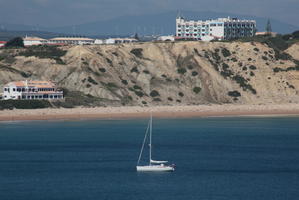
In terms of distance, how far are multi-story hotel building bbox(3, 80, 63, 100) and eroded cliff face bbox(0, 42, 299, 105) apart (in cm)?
623

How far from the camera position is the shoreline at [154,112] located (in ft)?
374

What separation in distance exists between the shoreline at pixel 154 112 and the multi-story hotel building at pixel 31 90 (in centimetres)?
607

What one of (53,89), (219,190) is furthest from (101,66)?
(219,190)

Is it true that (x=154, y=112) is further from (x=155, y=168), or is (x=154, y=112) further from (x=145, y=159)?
Answer: (x=155, y=168)

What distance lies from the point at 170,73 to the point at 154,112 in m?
19.7

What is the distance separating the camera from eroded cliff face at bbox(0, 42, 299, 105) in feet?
433

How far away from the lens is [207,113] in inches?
4966

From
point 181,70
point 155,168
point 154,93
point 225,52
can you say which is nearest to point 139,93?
point 154,93

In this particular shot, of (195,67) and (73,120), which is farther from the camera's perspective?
(195,67)

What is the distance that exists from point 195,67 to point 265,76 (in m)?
13.3

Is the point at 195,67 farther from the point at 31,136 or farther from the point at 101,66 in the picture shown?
the point at 31,136

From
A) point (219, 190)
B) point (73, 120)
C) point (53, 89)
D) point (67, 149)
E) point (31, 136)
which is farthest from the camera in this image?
point (53, 89)

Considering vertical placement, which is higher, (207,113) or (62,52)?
(62,52)

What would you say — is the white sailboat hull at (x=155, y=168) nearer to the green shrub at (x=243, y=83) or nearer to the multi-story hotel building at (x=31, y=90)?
the multi-story hotel building at (x=31, y=90)
